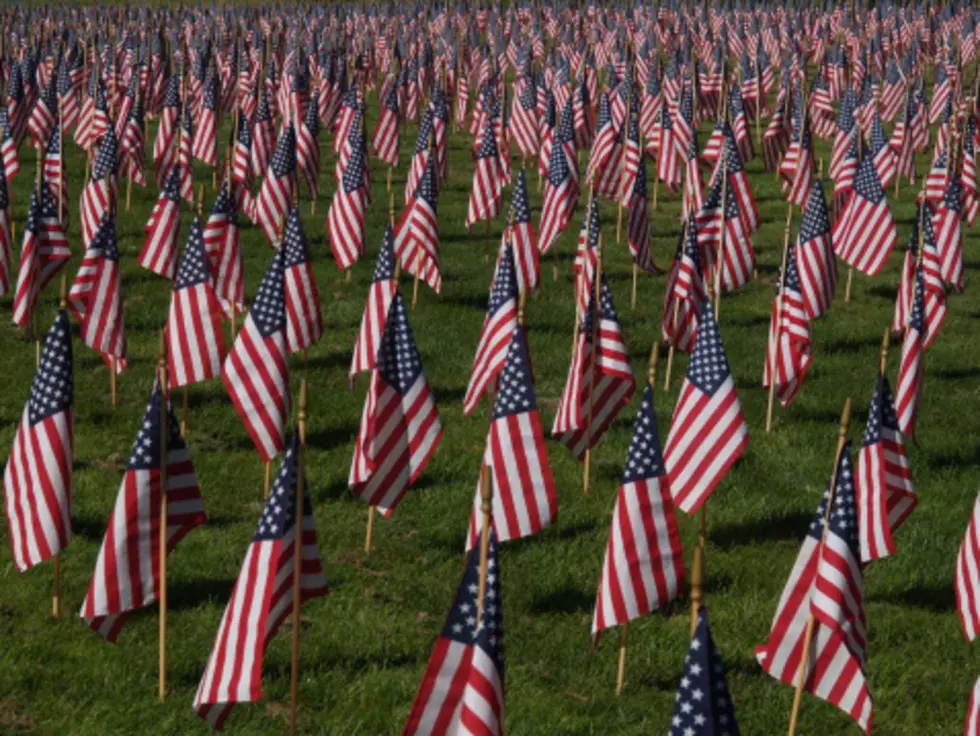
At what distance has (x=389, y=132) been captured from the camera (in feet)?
103

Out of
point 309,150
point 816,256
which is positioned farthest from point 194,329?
point 309,150

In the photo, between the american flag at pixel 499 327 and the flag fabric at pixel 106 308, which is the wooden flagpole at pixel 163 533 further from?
the flag fabric at pixel 106 308

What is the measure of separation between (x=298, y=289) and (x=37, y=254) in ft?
10.8

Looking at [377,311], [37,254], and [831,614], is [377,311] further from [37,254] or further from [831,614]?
[831,614]

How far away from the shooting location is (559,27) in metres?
57.6

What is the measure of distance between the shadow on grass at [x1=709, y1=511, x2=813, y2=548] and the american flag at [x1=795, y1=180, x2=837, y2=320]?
5.50 metres

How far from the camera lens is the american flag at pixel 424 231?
21.8 m

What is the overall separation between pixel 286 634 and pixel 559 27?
158 ft

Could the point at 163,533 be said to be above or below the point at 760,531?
above

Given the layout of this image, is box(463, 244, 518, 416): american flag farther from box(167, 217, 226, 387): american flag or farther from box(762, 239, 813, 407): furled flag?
box(762, 239, 813, 407): furled flag

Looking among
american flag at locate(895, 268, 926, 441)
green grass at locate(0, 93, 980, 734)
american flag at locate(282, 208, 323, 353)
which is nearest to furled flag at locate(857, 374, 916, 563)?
green grass at locate(0, 93, 980, 734)

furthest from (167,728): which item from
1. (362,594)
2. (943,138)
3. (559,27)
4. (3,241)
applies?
(559,27)

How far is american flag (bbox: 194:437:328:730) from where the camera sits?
981 centimetres

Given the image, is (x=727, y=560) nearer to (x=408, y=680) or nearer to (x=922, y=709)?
(x=922, y=709)
